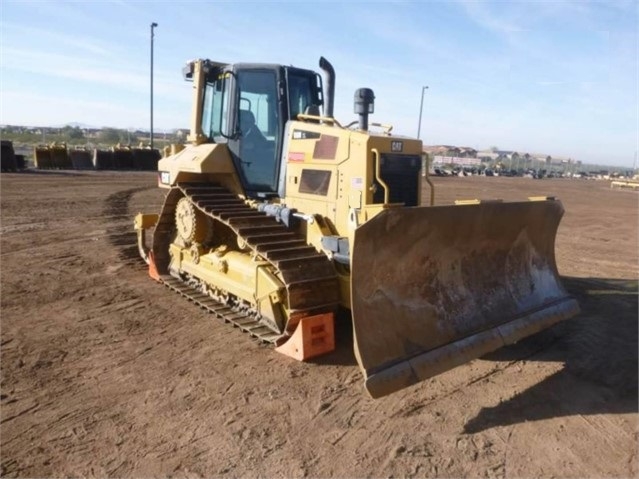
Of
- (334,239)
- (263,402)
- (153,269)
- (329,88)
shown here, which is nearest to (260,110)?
(329,88)

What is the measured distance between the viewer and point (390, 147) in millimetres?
5758

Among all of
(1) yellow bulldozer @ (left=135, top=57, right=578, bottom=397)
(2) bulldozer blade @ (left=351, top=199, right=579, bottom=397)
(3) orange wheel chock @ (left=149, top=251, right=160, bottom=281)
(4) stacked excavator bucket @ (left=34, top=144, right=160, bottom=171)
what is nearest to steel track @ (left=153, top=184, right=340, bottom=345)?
(1) yellow bulldozer @ (left=135, top=57, right=578, bottom=397)

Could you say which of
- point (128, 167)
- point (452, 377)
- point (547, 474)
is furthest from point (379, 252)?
point (128, 167)

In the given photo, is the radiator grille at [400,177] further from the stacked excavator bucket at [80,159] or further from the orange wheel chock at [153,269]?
the stacked excavator bucket at [80,159]

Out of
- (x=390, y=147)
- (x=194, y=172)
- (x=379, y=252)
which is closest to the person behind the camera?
(x=379, y=252)

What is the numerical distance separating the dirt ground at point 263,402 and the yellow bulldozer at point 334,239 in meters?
0.34

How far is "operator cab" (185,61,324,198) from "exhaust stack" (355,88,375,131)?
2.29ft

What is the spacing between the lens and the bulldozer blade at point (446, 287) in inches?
173

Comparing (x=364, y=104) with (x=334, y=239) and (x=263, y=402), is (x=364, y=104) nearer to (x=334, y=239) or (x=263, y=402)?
(x=334, y=239)

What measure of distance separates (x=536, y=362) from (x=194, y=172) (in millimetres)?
4842

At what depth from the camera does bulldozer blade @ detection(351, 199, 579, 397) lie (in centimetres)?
438

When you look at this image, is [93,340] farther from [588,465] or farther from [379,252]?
[588,465]

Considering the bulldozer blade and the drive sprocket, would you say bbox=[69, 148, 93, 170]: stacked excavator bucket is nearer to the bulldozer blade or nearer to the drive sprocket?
the drive sprocket

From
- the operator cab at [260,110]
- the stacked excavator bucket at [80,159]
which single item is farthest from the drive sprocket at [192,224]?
the stacked excavator bucket at [80,159]
